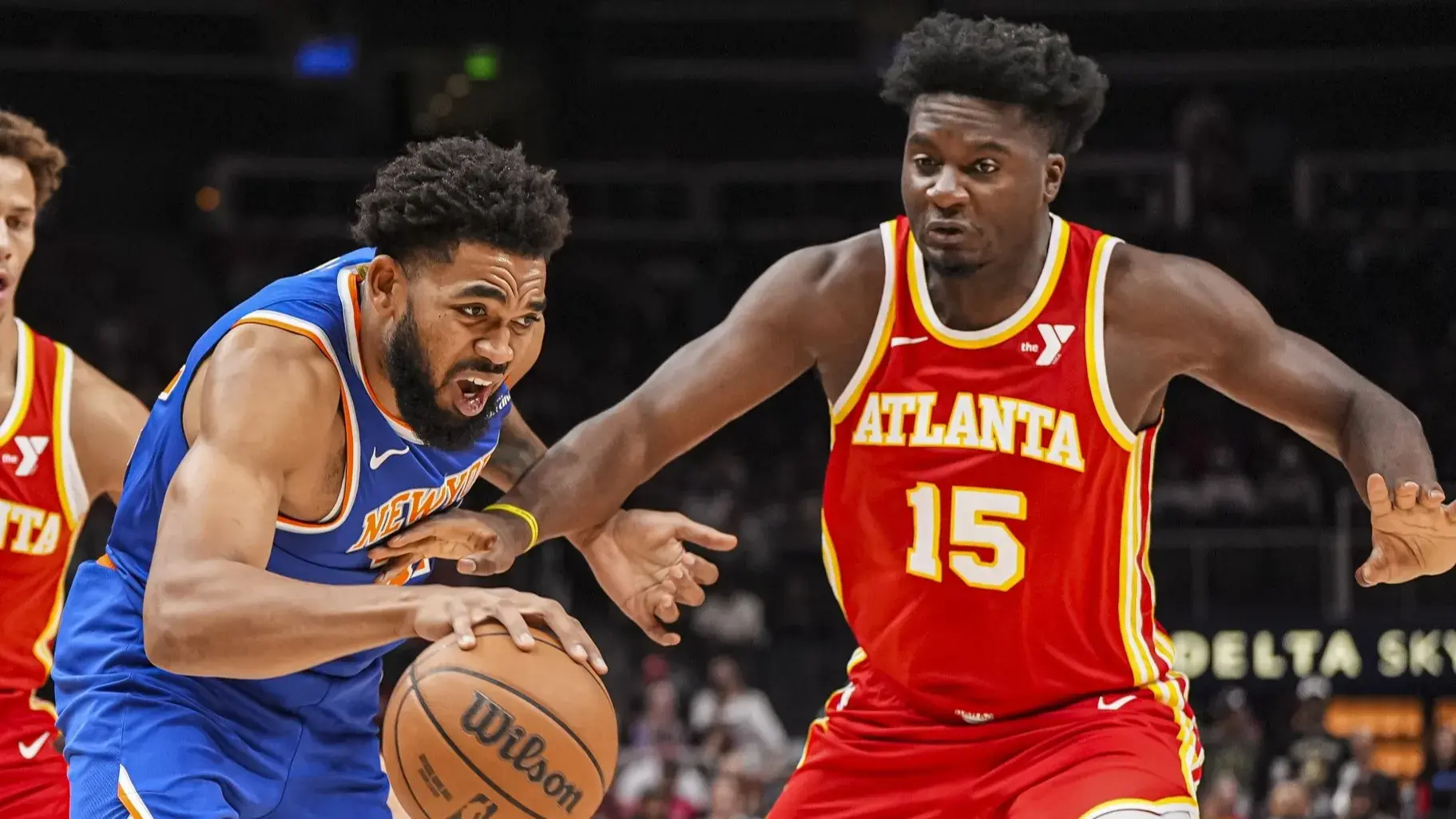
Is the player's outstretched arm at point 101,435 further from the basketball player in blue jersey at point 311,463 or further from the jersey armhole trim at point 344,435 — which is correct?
the jersey armhole trim at point 344,435

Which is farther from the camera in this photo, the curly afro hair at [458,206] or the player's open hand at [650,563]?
the player's open hand at [650,563]

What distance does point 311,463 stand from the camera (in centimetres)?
356

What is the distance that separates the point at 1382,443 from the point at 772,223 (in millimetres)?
13652

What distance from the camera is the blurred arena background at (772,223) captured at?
11430mm

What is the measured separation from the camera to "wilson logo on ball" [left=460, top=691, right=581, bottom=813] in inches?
129

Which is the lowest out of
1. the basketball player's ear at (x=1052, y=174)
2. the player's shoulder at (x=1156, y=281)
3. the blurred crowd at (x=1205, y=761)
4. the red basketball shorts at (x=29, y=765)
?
the blurred crowd at (x=1205, y=761)

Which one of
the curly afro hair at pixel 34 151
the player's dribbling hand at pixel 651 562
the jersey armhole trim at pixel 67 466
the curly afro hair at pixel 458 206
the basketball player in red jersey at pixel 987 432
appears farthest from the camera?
the curly afro hair at pixel 34 151

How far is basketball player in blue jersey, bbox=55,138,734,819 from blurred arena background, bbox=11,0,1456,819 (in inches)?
247

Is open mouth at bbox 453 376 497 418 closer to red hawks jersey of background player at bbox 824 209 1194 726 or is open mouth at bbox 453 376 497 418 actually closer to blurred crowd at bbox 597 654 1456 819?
red hawks jersey of background player at bbox 824 209 1194 726

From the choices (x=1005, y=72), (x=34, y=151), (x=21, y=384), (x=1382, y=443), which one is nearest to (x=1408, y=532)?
(x=1382, y=443)

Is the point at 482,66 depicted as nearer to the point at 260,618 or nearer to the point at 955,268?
the point at 955,268

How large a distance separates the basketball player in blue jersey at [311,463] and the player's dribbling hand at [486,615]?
0.29m

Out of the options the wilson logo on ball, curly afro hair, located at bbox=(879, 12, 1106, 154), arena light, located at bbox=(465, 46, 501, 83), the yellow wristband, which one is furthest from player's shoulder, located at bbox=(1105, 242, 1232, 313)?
arena light, located at bbox=(465, 46, 501, 83)

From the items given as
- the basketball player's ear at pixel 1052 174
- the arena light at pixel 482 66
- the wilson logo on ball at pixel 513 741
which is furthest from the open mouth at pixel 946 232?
the arena light at pixel 482 66
